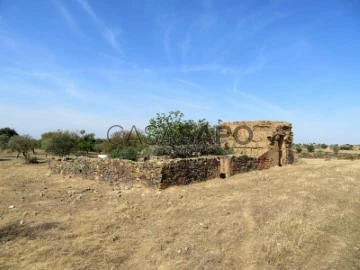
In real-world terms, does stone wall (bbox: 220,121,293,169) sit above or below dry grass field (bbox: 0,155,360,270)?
above

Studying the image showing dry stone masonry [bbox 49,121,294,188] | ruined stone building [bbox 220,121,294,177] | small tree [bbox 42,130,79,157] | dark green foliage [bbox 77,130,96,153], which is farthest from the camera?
dark green foliage [bbox 77,130,96,153]

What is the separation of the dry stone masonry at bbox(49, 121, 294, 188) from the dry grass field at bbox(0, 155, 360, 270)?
0.55 m

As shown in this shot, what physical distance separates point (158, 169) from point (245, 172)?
216 inches

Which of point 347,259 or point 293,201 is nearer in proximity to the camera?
point 347,259

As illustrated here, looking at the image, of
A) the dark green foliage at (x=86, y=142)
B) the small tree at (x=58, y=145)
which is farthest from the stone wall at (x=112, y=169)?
the dark green foliage at (x=86, y=142)

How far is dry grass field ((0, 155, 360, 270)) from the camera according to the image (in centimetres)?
536

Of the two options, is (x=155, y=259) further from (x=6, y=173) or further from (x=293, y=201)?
(x=6, y=173)

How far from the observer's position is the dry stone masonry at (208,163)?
10.5 m

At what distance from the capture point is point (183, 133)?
19375 mm

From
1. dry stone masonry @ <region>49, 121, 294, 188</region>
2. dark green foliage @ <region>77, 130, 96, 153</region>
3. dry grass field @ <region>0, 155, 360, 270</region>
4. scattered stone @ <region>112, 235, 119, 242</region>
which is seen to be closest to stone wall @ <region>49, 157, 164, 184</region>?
dry stone masonry @ <region>49, 121, 294, 188</region>

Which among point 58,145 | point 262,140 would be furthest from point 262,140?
point 58,145

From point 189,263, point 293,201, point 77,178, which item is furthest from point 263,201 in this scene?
point 77,178

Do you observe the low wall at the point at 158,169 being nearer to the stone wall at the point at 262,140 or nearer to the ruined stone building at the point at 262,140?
the ruined stone building at the point at 262,140

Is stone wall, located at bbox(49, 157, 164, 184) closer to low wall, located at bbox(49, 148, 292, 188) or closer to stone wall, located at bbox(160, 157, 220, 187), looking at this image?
low wall, located at bbox(49, 148, 292, 188)
